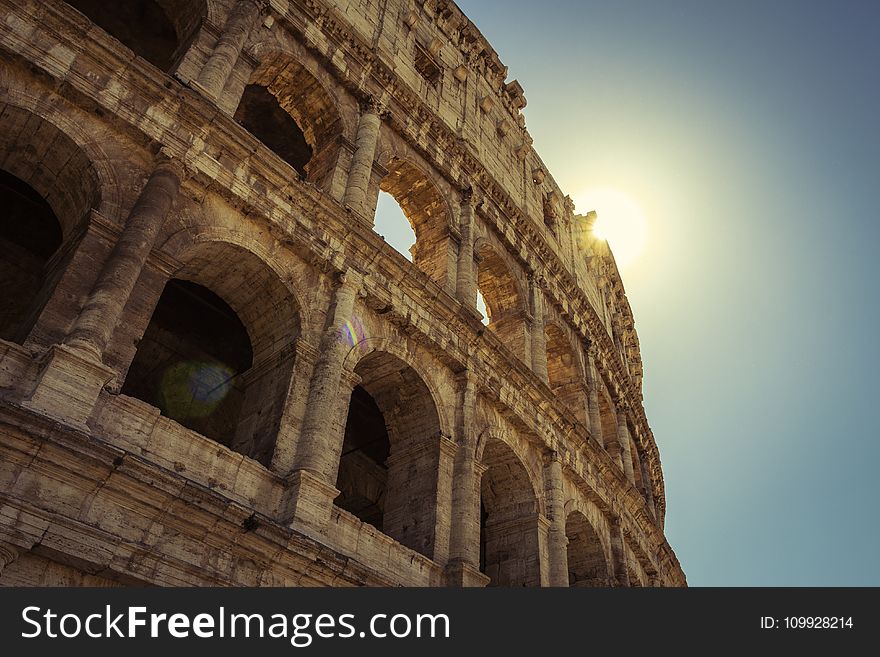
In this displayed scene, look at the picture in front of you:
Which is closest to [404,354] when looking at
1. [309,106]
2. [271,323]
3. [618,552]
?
[271,323]

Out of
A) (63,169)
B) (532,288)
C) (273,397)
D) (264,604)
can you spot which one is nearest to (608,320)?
(532,288)

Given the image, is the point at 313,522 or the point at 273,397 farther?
the point at 273,397

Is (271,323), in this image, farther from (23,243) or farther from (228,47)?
(23,243)

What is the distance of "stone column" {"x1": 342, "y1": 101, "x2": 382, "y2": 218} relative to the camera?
1198cm

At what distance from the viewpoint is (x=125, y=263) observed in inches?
312

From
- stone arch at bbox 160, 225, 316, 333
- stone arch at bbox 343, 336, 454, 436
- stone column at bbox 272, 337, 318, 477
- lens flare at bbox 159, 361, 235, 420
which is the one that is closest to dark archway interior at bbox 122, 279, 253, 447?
lens flare at bbox 159, 361, 235, 420

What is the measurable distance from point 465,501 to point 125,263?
19.0 feet

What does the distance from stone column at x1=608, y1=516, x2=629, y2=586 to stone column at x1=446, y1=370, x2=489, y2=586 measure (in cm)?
523

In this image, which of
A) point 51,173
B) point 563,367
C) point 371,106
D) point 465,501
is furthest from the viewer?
point 563,367

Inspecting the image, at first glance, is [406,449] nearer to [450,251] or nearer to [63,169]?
[450,251]

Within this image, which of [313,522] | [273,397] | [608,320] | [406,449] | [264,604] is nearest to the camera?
[264,604]

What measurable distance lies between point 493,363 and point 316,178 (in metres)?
4.43

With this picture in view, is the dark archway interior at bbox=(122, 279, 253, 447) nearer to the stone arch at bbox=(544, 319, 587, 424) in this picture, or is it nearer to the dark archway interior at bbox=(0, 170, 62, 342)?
the dark archway interior at bbox=(0, 170, 62, 342)

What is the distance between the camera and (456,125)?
55.7 ft
